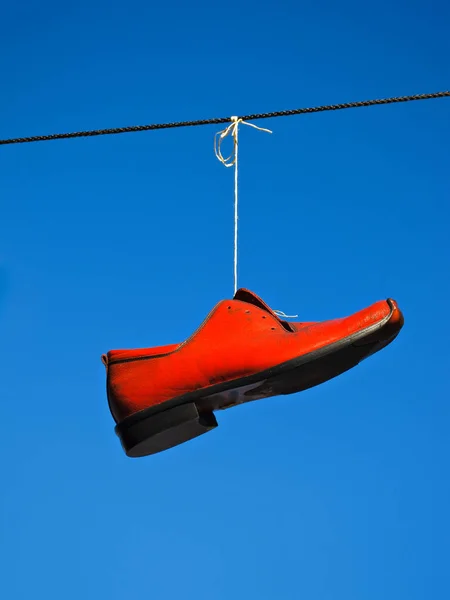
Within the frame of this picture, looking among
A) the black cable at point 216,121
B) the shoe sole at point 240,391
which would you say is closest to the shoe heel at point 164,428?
the shoe sole at point 240,391

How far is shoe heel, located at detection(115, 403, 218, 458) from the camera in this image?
9.54ft

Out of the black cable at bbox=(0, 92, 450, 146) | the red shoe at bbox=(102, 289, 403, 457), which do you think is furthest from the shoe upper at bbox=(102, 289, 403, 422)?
the black cable at bbox=(0, 92, 450, 146)

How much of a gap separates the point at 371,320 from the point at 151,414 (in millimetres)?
849

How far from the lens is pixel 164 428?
9.55ft

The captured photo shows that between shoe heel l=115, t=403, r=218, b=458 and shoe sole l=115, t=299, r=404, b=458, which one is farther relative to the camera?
shoe heel l=115, t=403, r=218, b=458

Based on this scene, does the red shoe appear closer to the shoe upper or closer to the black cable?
the shoe upper

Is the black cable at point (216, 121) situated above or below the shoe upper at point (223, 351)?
above

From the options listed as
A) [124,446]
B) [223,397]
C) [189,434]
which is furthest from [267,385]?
[124,446]

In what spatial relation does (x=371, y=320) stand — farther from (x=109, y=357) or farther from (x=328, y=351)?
(x=109, y=357)

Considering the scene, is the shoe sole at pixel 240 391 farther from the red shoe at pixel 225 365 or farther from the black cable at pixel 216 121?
the black cable at pixel 216 121

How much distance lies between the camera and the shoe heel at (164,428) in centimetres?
291

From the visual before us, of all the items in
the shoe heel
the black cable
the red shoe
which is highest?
the black cable

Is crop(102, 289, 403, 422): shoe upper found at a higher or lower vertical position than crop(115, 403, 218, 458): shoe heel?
higher

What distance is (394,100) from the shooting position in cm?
312
